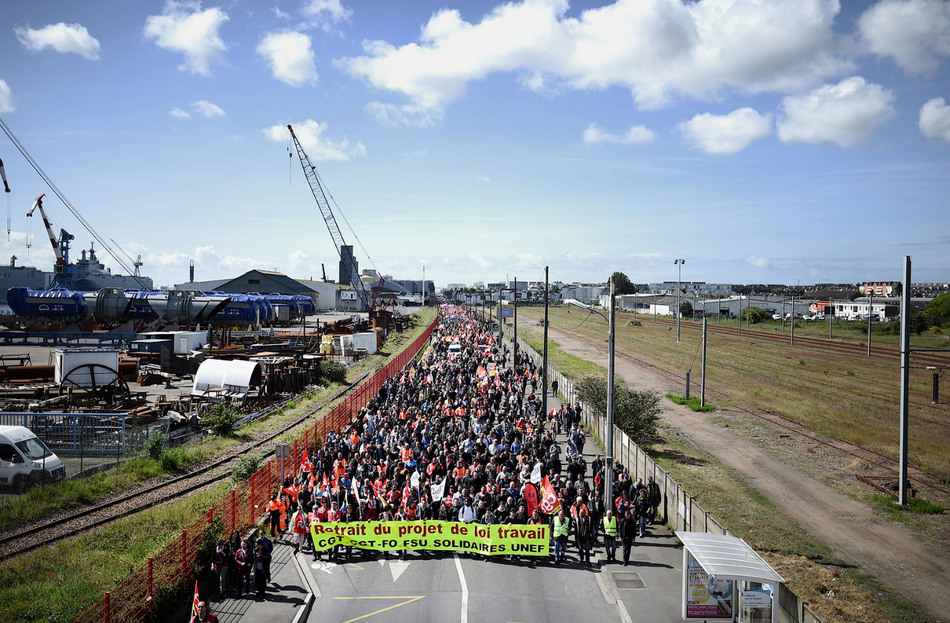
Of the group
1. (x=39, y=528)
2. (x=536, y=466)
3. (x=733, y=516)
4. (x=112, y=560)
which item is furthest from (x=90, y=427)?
(x=733, y=516)

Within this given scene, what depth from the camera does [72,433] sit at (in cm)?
2409

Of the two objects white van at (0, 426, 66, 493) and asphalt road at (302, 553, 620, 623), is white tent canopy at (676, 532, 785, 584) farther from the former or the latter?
white van at (0, 426, 66, 493)

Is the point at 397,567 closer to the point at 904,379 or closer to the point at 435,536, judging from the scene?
the point at 435,536

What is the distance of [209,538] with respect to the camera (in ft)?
48.0

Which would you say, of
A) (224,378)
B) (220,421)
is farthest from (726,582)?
(224,378)

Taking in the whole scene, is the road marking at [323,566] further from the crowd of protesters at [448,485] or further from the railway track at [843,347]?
the railway track at [843,347]

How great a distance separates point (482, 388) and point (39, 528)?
2055 centimetres

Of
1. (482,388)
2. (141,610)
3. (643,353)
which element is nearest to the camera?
(141,610)

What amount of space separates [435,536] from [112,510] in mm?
9997

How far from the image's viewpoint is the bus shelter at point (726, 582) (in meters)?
11.2

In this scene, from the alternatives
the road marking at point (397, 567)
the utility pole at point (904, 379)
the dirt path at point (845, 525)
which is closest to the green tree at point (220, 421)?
the road marking at point (397, 567)

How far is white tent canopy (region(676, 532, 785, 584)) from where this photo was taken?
1104 cm

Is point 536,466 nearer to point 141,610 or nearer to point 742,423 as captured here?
point 141,610

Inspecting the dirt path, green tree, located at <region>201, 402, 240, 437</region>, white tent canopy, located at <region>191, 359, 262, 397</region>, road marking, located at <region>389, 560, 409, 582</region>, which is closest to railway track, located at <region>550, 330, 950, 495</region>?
the dirt path
